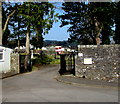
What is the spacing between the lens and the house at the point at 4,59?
20438mm

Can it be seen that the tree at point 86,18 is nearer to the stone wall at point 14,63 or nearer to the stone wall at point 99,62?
the stone wall at point 14,63

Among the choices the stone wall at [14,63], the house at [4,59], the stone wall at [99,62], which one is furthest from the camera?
the stone wall at [14,63]

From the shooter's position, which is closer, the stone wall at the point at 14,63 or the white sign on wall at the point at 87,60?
the white sign on wall at the point at 87,60

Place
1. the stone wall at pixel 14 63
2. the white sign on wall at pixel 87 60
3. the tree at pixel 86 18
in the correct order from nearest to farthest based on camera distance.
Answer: the white sign on wall at pixel 87 60
the stone wall at pixel 14 63
the tree at pixel 86 18

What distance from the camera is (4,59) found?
20.8m

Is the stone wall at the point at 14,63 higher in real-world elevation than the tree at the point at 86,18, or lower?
lower

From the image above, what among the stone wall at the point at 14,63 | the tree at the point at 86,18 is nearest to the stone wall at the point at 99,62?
the stone wall at the point at 14,63

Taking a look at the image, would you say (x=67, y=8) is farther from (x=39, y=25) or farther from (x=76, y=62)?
(x=76, y=62)

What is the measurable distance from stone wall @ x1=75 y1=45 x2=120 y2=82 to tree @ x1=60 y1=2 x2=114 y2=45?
11.5 meters

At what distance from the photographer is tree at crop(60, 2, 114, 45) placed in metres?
26.1

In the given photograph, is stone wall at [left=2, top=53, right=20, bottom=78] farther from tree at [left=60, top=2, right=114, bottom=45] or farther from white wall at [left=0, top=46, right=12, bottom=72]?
tree at [left=60, top=2, right=114, bottom=45]

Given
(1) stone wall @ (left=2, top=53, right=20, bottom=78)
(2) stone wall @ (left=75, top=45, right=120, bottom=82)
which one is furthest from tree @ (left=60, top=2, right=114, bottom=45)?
(2) stone wall @ (left=75, top=45, right=120, bottom=82)

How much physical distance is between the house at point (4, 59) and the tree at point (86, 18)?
32.7ft

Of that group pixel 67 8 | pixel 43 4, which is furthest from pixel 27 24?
pixel 67 8
